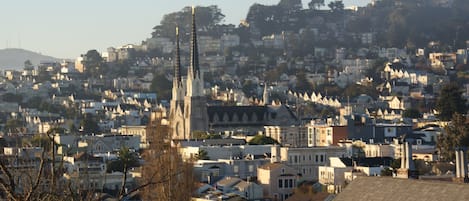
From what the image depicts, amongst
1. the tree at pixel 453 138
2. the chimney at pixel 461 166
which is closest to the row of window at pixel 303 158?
the tree at pixel 453 138

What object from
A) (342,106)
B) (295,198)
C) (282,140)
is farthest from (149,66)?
(295,198)

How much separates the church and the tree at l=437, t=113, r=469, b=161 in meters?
33.1

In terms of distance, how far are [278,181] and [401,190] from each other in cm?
3658

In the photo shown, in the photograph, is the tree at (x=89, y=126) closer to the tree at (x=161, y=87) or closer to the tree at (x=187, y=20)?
the tree at (x=161, y=87)

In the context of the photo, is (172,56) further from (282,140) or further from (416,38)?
(282,140)

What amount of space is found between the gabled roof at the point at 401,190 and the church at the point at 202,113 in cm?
7328

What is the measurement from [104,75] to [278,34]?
3589 cm

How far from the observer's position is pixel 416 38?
572ft

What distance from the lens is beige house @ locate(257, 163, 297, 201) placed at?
57.5 metres

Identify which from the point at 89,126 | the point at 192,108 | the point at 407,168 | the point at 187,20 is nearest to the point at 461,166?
the point at 407,168

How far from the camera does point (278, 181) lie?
57969 mm

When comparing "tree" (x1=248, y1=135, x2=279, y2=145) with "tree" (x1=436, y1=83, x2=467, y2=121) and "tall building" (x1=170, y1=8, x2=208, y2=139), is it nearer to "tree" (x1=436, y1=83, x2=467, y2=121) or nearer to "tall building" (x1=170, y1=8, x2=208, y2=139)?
"tree" (x1=436, y1=83, x2=467, y2=121)

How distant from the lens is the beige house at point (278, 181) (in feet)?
189

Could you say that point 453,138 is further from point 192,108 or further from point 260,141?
point 192,108
